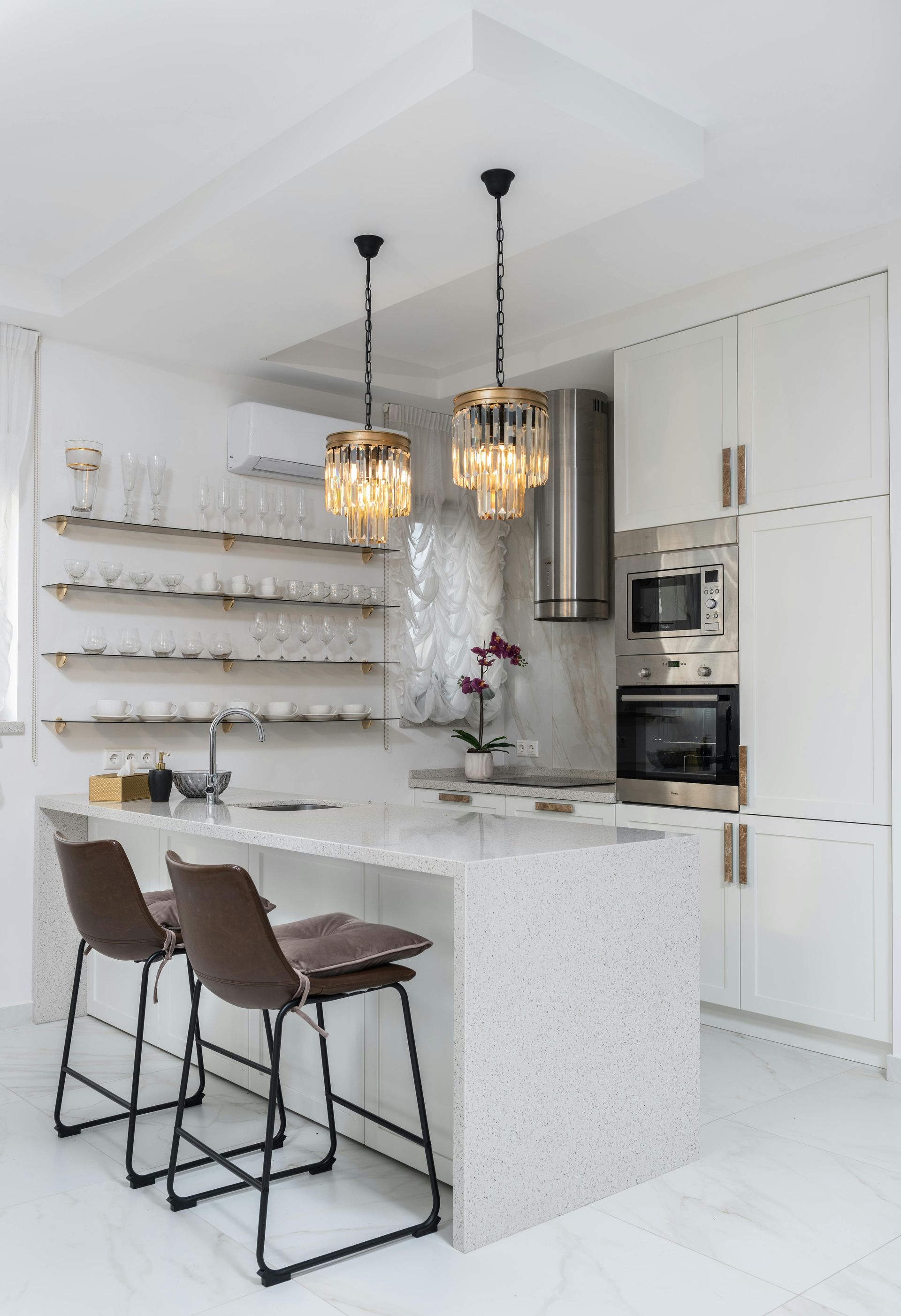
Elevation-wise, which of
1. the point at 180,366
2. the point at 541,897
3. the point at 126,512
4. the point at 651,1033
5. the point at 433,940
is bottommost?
the point at 651,1033

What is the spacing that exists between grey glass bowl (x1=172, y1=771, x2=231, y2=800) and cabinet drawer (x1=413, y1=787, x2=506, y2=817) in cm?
120

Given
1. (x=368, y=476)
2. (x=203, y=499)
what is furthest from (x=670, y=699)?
(x=203, y=499)

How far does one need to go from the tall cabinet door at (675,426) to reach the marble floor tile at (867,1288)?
2.45m

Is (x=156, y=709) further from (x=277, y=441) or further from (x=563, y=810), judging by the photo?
(x=563, y=810)

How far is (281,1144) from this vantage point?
270cm

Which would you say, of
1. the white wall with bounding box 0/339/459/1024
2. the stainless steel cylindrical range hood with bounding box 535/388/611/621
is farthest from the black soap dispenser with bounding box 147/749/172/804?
the stainless steel cylindrical range hood with bounding box 535/388/611/621

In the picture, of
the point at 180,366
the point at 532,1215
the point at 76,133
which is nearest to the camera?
the point at 532,1215

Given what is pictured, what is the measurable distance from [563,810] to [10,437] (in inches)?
102

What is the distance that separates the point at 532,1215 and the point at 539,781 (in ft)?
8.16

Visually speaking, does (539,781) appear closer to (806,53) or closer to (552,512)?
(552,512)

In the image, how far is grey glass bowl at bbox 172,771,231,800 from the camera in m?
3.49

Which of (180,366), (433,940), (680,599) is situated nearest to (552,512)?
(680,599)

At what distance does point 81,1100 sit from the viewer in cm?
309

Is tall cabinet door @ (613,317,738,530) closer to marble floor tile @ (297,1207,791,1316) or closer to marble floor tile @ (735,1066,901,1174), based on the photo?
marble floor tile @ (735,1066,901,1174)
